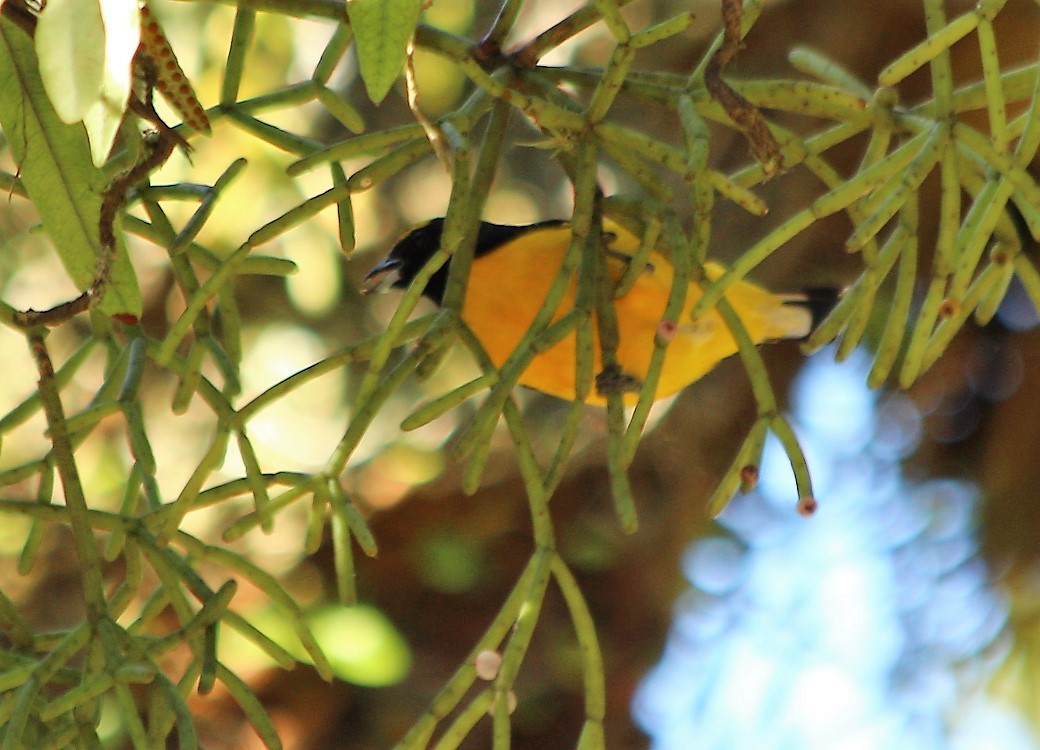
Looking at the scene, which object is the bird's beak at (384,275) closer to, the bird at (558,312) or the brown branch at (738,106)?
the bird at (558,312)

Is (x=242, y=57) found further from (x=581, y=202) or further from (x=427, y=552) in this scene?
(x=427, y=552)

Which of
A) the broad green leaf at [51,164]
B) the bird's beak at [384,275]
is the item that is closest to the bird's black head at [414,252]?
the bird's beak at [384,275]

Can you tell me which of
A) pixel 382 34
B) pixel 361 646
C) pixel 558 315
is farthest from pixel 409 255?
pixel 382 34

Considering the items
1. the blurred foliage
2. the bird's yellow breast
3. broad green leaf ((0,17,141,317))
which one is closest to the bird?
the bird's yellow breast

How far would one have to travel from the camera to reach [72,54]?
1.25 feet

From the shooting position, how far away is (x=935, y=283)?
0.58m

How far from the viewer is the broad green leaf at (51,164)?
0.54 metres

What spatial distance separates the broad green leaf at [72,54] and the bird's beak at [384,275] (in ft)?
3.66

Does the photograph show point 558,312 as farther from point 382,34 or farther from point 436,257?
point 382,34

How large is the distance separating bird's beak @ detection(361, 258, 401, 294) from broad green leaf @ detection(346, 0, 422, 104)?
3.48ft

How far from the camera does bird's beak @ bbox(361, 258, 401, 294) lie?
1517mm

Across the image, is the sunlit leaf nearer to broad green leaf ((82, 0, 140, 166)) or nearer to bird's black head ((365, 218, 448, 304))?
bird's black head ((365, 218, 448, 304))

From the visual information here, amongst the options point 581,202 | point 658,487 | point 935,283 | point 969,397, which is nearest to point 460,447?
point 581,202

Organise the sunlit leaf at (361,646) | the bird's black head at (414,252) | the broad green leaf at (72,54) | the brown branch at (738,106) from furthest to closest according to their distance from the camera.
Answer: the sunlit leaf at (361,646), the bird's black head at (414,252), the brown branch at (738,106), the broad green leaf at (72,54)
